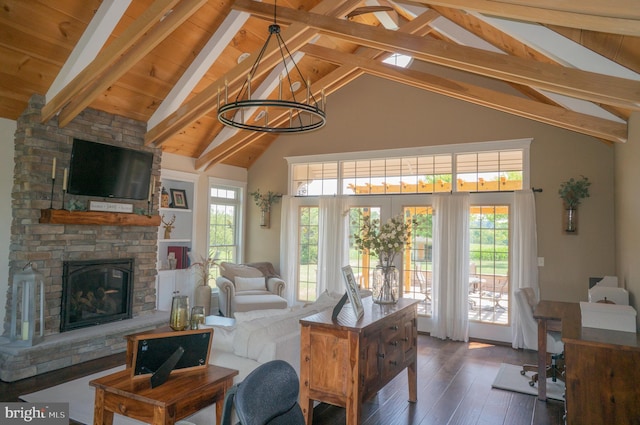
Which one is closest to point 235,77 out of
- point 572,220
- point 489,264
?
point 489,264

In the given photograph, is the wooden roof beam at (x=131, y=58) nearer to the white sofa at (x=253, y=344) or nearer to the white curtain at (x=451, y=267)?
the white sofa at (x=253, y=344)

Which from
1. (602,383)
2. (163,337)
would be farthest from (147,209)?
(602,383)

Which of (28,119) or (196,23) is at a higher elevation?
(196,23)

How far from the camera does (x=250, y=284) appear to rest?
22.9 feet

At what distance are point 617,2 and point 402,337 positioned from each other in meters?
2.68

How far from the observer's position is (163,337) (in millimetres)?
2203

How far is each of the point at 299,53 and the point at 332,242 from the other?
10.3 feet

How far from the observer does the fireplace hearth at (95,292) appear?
4863 millimetres

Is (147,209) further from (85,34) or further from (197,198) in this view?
(85,34)

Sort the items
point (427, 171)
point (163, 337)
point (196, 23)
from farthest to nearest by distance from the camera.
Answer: point (427, 171), point (196, 23), point (163, 337)

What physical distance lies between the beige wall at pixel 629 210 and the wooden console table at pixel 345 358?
7.79 feet

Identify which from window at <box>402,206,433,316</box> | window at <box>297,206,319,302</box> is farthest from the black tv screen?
window at <box>402,206,433,316</box>

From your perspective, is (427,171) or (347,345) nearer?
(347,345)

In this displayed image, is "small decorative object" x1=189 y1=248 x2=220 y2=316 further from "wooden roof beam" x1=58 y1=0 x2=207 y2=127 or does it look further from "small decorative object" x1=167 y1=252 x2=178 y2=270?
"wooden roof beam" x1=58 y1=0 x2=207 y2=127
